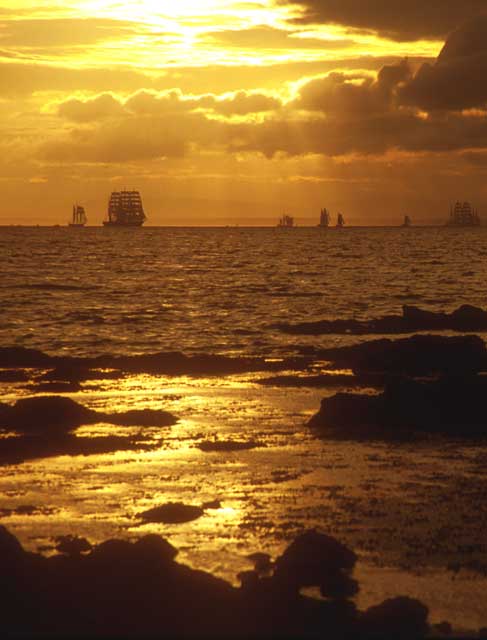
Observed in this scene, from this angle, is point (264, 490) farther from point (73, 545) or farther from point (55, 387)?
point (55, 387)

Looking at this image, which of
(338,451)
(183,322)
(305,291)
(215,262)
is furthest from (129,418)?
(215,262)

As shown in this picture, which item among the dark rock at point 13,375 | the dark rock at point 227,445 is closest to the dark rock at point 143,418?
the dark rock at point 227,445

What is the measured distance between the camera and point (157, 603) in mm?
10930

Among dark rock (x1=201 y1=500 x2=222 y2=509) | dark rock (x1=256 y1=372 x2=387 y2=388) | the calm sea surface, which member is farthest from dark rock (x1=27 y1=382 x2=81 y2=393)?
dark rock (x1=201 y1=500 x2=222 y2=509)

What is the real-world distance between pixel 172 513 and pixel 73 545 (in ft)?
6.76

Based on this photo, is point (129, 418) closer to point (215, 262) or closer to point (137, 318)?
point (137, 318)

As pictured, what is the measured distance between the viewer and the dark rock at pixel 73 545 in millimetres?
13648

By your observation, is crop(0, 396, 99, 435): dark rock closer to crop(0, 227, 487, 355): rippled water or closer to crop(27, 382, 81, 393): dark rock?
crop(27, 382, 81, 393): dark rock

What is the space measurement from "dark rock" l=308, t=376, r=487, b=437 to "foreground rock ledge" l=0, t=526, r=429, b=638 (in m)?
11.1

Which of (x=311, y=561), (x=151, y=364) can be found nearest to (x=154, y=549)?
(x=311, y=561)

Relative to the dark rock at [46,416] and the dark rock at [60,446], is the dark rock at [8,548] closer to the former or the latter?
the dark rock at [60,446]

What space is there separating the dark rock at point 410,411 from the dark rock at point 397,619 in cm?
1120

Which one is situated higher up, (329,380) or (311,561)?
(311,561)

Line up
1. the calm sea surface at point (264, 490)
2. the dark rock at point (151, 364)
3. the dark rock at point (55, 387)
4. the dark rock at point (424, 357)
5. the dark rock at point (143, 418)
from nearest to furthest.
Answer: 1. the calm sea surface at point (264, 490)
2. the dark rock at point (143, 418)
3. the dark rock at point (55, 387)
4. the dark rock at point (424, 357)
5. the dark rock at point (151, 364)
